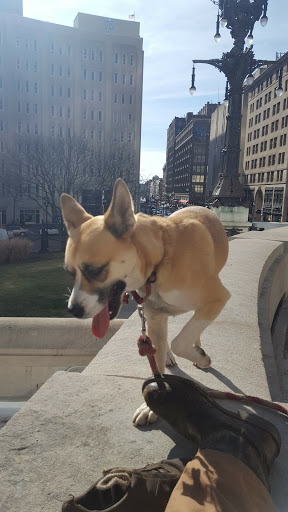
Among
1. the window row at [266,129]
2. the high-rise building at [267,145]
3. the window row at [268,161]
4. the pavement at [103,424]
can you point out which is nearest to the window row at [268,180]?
the high-rise building at [267,145]

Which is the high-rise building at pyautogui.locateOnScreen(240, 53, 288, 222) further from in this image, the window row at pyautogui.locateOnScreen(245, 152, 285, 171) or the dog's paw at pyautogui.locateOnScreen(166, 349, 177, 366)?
the dog's paw at pyautogui.locateOnScreen(166, 349, 177, 366)

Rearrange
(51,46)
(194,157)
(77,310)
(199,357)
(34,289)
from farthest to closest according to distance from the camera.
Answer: (194,157)
(51,46)
(34,289)
(199,357)
(77,310)

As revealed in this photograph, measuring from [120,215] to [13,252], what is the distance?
22426 millimetres

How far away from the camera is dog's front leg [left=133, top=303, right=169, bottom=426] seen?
2.70 m

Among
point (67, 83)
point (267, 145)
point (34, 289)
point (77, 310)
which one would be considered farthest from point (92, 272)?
point (67, 83)

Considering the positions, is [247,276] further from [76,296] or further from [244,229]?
[244,229]

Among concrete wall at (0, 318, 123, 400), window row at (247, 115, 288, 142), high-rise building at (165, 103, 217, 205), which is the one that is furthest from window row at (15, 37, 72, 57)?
concrete wall at (0, 318, 123, 400)

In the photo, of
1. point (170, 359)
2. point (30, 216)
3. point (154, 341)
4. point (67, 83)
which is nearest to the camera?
point (154, 341)

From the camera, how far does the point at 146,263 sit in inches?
88.5

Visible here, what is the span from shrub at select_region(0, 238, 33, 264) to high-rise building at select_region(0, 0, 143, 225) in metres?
28.9

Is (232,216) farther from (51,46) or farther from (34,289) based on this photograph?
(51,46)

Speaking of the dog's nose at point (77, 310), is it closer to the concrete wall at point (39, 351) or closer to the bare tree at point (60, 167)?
the concrete wall at point (39, 351)

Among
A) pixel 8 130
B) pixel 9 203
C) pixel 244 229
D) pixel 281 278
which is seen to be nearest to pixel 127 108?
pixel 8 130

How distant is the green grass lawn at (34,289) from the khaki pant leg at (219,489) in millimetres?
10444
